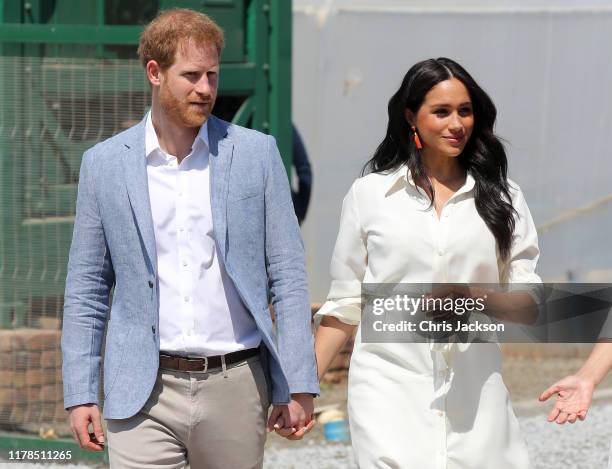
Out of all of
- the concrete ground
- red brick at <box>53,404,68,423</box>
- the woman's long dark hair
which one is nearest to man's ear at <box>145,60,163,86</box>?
the woman's long dark hair

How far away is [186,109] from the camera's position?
457cm

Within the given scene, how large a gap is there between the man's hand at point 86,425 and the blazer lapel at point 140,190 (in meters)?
0.49

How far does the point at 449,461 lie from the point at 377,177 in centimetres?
97

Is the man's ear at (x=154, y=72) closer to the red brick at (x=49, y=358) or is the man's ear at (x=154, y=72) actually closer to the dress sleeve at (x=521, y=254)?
the dress sleeve at (x=521, y=254)

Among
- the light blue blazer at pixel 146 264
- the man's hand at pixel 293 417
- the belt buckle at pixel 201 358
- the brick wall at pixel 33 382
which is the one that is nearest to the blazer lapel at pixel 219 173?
the light blue blazer at pixel 146 264

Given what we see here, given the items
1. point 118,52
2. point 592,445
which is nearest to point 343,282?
point 118,52

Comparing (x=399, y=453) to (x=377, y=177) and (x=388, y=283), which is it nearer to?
(x=388, y=283)

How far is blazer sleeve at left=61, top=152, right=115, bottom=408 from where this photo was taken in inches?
183

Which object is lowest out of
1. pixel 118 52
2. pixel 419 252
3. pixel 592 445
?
pixel 592 445

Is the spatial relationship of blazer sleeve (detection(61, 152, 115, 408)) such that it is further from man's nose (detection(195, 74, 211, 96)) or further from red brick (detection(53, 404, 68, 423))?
red brick (detection(53, 404, 68, 423))

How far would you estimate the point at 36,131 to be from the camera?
7457 millimetres

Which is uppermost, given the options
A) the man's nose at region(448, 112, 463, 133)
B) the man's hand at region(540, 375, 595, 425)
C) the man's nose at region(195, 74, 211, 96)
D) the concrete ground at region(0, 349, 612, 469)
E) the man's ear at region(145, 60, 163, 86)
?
the man's ear at region(145, 60, 163, 86)

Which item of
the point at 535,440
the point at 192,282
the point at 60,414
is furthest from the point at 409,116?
the point at 535,440

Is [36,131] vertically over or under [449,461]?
over
